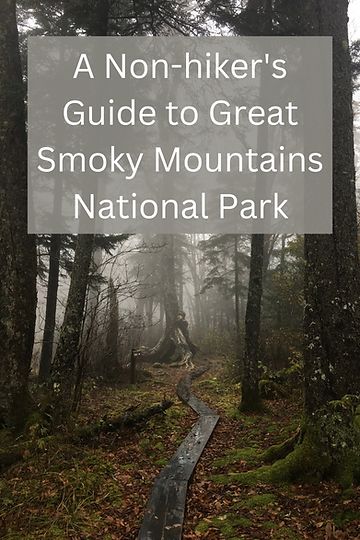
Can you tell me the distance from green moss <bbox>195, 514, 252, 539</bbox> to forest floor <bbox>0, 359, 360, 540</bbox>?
0.01 meters

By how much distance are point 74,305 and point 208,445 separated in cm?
376

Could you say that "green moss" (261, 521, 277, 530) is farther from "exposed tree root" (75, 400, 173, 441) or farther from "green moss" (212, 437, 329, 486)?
"exposed tree root" (75, 400, 173, 441)

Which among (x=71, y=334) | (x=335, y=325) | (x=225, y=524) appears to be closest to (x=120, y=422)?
(x=71, y=334)

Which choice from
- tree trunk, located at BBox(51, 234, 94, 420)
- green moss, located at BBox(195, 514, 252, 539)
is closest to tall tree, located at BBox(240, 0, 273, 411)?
tree trunk, located at BBox(51, 234, 94, 420)

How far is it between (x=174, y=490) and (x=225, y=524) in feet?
3.55

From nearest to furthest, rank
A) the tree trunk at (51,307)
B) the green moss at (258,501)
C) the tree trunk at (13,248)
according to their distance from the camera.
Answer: the green moss at (258,501)
the tree trunk at (13,248)
the tree trunk at (51,307)

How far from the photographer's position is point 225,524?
16.5 ft

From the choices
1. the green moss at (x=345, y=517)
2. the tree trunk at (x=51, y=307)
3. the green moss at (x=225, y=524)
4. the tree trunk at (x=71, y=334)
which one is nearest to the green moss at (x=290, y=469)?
the green moss at (x=345, y=517)

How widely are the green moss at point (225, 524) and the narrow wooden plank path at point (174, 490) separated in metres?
0.26

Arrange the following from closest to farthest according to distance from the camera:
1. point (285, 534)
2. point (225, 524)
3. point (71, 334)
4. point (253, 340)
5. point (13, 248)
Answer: point (285, 534), point (225, 524), point (13, 248), point (71, 334), point (253, 340)

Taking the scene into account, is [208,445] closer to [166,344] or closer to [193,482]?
[193,482]

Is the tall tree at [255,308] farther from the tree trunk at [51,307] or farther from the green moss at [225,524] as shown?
the tree trunk at [51,307]

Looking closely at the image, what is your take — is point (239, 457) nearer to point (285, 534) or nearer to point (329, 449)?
point (329, 449)

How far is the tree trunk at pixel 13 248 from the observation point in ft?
23.5
